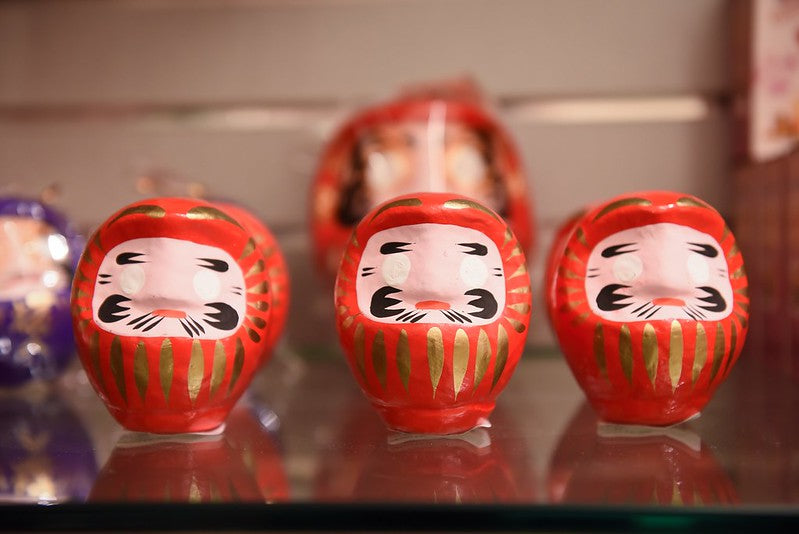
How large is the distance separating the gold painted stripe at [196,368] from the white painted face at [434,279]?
0.43ft

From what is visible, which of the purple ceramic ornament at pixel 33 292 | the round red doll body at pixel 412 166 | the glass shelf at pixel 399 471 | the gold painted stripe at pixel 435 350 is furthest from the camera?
the round red doll body at pixel 412 166

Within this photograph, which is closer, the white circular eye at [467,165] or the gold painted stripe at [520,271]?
the gold painted stripe at [520,271]

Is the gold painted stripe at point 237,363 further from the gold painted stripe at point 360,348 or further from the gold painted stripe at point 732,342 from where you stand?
the gold painted stripe at point 732,342

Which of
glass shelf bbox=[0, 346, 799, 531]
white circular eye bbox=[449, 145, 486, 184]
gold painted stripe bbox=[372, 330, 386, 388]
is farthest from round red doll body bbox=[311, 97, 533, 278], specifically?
gold painted stripe bbox=[372, 330, 386, 388]

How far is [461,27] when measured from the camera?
1155 millimetres

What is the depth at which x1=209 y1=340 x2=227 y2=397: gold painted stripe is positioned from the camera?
0.59 metres

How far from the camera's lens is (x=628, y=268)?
2.03 ft

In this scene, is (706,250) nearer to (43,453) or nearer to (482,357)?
(482,357)

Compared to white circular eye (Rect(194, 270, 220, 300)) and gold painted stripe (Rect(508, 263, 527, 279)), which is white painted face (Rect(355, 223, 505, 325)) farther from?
white circular eye (Rect(194, 270, 220, 300))

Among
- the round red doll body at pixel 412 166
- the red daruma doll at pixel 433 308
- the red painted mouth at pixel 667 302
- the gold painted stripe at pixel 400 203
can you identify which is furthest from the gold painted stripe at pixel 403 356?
the round red doll body at pixel 412 166

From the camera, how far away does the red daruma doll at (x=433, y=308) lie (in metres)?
0.58

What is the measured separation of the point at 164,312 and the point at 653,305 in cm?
39

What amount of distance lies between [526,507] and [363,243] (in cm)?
26

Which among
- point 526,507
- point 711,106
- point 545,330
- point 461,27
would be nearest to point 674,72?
point 711,106
